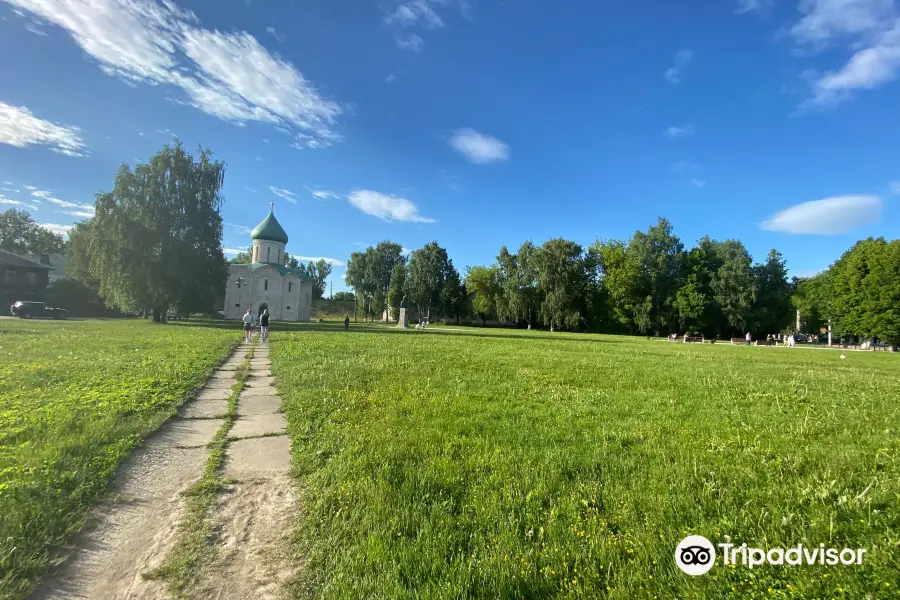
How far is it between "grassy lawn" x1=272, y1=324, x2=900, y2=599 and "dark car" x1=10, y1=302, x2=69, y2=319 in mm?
47807

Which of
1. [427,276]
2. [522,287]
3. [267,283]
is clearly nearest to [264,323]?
[267,283]

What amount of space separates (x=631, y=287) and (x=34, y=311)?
69.2 meters

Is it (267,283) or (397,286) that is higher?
(397,286)

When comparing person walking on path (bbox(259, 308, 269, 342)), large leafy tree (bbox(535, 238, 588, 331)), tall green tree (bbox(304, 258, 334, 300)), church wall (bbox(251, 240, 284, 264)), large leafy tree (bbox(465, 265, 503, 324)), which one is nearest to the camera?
person walking on path (bbox(259, 308, 269, 342))

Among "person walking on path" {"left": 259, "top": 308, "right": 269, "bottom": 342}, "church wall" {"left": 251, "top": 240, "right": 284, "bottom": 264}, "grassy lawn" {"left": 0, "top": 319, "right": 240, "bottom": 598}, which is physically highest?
"church wall" {"left": 251, "top": 240, "right": 284, "bottom": 264}

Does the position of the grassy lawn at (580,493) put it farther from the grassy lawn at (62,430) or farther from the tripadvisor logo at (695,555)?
the grassy lawn at (62,430)

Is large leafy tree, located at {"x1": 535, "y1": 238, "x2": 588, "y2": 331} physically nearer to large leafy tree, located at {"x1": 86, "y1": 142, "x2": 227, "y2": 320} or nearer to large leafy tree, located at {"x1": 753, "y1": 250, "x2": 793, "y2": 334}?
large leafy tree, located at {"x1": 753, "y1": 250, "x2": 793, "y2": 334}

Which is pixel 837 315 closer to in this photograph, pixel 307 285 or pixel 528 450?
pixel 528 450

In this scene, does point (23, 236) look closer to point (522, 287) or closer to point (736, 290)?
point (522, 287)

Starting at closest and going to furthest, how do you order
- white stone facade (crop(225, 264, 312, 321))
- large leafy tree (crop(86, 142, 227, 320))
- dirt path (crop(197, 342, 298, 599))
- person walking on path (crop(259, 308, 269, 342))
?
1. dirt path (crop(197, 342, 298, 599))
2. person walking on path (crop(259, 308, 269, 342))
3. large leafy tree (crop(86, 142, 227, 320))
4. white stone facade (crop(225, 264, 312, 321))

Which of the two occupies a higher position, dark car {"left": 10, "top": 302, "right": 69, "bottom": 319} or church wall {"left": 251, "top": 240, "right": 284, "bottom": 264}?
church wall {"left": 251, "top": 240, "right": 284, "bottom": 264}

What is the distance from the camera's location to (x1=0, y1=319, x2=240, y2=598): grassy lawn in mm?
2775

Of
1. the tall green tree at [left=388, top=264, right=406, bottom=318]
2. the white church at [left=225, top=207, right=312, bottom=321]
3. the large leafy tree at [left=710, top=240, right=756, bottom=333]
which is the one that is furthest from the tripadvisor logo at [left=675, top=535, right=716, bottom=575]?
the tall green tree at [left=388, top=264, right=406, bottom=318]

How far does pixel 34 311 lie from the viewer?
3862cm
